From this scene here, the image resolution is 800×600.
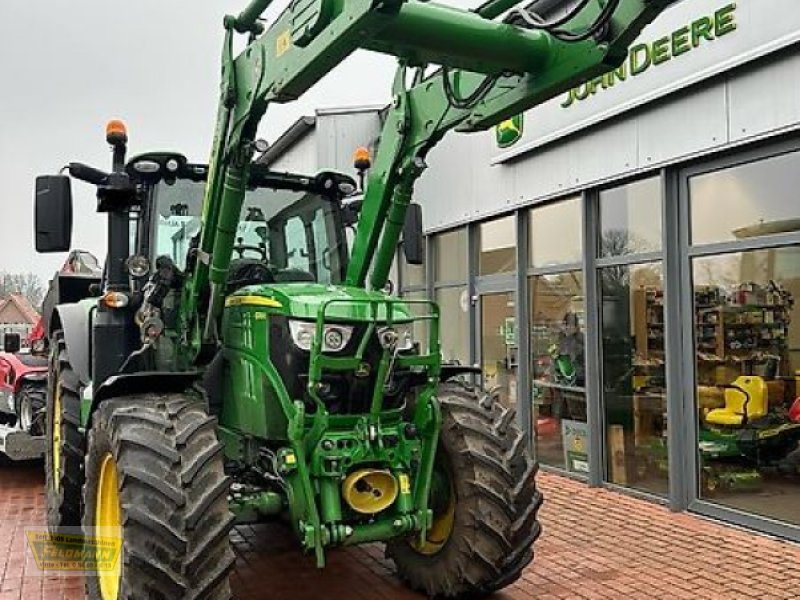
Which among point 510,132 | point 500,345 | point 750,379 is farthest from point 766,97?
point 500,345

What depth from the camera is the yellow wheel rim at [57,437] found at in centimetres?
602

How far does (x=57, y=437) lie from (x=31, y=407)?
5.83 ft

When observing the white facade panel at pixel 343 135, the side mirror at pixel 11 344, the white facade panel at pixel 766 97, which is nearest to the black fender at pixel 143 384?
the white facade panel at pixel 766 97

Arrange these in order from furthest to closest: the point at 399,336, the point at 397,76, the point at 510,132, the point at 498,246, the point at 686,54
Answer: the point at 498,246 → the point at 510,132 → the point at 686,54 → the point at 397,76 → the point at 399,336

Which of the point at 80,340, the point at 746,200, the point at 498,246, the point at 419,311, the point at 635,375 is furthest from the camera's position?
the point at 419,311

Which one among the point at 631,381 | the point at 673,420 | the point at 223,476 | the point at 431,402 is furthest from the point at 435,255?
the point at 223,476

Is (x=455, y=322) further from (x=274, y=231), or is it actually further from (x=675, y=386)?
(x=274, y=231)

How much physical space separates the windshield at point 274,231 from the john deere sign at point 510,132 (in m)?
3.87

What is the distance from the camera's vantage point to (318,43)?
3.50 metres

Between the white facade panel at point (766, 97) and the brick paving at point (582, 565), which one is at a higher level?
the white facade panel at point (766, 97)

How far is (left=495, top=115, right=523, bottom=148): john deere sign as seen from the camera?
29.9 feet

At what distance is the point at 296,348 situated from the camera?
4395 millimetres

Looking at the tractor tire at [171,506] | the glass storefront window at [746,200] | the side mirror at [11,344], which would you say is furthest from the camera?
the side mirror at [11,344]

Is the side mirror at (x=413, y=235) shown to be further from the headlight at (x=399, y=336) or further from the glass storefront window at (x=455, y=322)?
the glass storefront window at (x=455, y=322)
